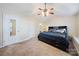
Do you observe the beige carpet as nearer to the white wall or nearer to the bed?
the bed

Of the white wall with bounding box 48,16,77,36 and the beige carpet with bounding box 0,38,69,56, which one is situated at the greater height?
the white wall with bounding box 48,16,77,36

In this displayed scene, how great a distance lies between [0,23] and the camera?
2174 mm

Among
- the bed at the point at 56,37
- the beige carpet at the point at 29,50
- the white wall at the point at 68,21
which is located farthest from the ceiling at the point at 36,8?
the beige carpet at the point at 29,50

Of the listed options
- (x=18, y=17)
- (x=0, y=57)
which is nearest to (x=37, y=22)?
(x=18, y=17)

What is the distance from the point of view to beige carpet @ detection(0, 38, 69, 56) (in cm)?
212

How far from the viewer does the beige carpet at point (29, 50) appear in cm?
212

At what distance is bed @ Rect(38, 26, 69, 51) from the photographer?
217 cm

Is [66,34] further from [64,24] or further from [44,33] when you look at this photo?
[44,33]

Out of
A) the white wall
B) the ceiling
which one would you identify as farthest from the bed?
the ceiling

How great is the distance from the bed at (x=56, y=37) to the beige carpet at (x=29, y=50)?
85mm

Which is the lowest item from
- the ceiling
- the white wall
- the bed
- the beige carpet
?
the beige carpet

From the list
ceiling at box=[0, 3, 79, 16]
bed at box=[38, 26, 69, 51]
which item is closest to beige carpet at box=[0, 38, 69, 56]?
bed at box=[38, 26, 69, 51]

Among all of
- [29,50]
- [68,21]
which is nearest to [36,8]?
[68,21]

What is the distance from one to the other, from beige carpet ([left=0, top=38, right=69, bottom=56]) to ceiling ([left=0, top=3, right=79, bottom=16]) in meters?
0.51
